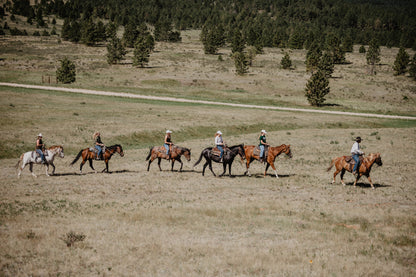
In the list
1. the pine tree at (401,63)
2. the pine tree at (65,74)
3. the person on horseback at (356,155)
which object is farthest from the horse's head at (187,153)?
the pine tree at (401,63)

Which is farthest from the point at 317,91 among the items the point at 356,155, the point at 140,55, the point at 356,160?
the point at 140,55

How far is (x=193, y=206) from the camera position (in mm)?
17281

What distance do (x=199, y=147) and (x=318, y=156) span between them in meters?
11.9

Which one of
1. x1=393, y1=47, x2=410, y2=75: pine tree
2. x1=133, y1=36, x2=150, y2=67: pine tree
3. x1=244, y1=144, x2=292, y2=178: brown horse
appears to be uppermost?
x1=393, y1=47, x2=410, y2=75: pine tree

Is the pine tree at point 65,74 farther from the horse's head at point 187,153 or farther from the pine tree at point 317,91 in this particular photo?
the horse's head at point 187,153

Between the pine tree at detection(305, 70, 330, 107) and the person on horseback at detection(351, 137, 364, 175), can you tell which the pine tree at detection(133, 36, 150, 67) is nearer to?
the pine tree at detection(305, 70, 330, 107)

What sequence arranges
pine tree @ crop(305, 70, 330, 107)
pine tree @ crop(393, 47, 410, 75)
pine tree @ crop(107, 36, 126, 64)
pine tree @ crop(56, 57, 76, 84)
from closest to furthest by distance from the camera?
1. pine tree @ crop(305, 70, 330, 107)
2. pine tree @ crop(56, 57, 76, 84)
3. pine tree @ crop(107, 36, 126, 64)
4. pine tree @ crop(393, 47, 410, 75)

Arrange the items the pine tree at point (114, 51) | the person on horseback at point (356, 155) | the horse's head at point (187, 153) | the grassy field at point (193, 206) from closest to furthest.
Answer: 1. the grassy field at point (193, 206)
2. the person on horseback at point (356, 155)
3. the horse's head at point (187, 153)
4. the pine tree at point (114, 51)

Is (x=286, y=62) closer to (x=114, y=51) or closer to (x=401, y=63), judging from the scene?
(x=401, y=63)

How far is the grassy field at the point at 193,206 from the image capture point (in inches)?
444

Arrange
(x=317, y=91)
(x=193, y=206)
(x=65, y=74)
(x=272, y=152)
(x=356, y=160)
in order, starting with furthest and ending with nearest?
(x=65, y=74), (x=317, y=91), (x=272, y=152), (x=356, y=160), (x=193, y=206)

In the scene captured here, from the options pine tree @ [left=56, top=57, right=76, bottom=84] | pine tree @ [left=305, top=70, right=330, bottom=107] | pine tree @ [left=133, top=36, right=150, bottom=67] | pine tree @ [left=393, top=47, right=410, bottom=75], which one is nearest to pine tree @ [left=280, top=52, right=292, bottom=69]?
pine tree @ [left=393, top=47, right=410, bottom=75]

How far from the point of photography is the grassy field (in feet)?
37.0

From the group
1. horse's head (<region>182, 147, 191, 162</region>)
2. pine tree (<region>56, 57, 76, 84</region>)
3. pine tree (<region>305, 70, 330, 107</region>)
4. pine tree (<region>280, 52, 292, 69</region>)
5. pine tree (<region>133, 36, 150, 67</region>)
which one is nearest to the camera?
horse's head (<region>182, 147, 191, 162</region>)
